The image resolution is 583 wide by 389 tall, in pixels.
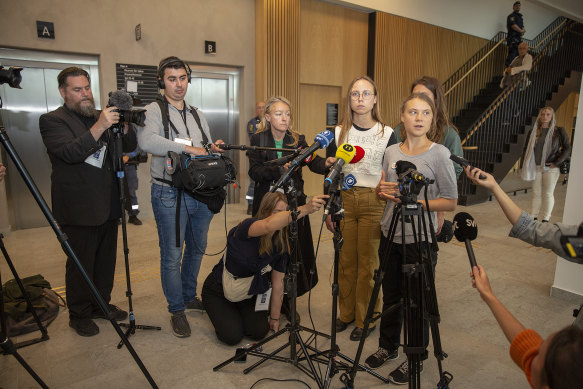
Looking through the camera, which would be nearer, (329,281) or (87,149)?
(87,149)

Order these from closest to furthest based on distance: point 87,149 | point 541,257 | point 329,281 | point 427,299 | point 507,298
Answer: point 427,299
point 87,149
point 507,298
point 329,281
point 541,257

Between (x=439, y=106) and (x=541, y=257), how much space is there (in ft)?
10.2

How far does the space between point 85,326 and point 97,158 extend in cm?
126

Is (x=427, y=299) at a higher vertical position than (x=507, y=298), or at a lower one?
higher

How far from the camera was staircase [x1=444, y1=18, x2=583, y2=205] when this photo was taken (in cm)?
823

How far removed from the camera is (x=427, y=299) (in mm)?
1950

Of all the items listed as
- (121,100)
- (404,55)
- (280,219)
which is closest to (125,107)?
(121,100)

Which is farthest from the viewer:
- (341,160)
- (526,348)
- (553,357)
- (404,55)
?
(404,55)

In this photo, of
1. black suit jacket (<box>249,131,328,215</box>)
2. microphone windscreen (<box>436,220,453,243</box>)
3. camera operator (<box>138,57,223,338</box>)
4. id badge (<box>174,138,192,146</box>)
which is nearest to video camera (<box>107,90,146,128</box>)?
camera operator (<box>138,57,223,338</box>)

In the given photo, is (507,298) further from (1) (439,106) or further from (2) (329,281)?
(1) (439,106)

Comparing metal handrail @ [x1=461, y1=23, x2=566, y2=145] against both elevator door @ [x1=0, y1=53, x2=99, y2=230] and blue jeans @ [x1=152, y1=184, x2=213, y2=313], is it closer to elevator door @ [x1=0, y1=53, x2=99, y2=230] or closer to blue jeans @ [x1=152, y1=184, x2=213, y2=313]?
blue jeans @ [x1=152, y1=184, x2=213, y2=313]

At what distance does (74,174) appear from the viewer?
270cm

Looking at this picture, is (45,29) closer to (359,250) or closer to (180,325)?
(180,325)

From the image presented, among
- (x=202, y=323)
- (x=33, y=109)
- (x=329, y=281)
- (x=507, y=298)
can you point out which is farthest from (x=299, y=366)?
(x=33, y=109)
